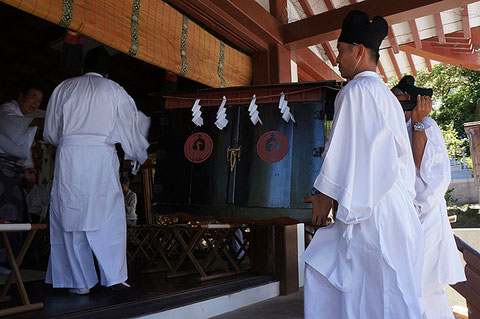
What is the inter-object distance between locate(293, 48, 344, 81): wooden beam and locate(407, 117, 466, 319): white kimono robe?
8.89 feet

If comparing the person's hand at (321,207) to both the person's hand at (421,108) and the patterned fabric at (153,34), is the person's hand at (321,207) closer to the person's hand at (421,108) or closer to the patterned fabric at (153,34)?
the person's hand at (421,108)

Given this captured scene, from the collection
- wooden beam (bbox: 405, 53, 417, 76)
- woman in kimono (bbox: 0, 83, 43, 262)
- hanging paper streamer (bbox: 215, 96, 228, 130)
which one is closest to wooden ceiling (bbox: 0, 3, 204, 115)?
woman in kimono (bbox: 0, 83, 43, 262)

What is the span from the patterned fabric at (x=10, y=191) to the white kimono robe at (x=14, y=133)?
12 cm

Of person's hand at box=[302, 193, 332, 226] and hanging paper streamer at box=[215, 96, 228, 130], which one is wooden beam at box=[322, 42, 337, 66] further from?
person's hand at box=[302, 193, 332, 226]

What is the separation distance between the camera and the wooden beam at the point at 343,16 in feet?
12.9

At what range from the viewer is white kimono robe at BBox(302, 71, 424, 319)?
5.68 feet

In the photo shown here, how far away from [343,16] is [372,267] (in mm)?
3303

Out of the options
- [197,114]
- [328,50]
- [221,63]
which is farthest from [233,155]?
[328,50]

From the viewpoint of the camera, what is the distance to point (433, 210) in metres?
2.77

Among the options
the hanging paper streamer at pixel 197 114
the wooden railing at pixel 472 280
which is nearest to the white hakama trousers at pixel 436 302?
the wooden railing at pixel 472 280

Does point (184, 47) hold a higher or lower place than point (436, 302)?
higher

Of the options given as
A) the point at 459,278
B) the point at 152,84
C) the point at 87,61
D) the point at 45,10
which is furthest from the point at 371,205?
the point at 152,84

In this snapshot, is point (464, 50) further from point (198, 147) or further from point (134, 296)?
point (134, 296)

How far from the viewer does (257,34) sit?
4.41 metres
